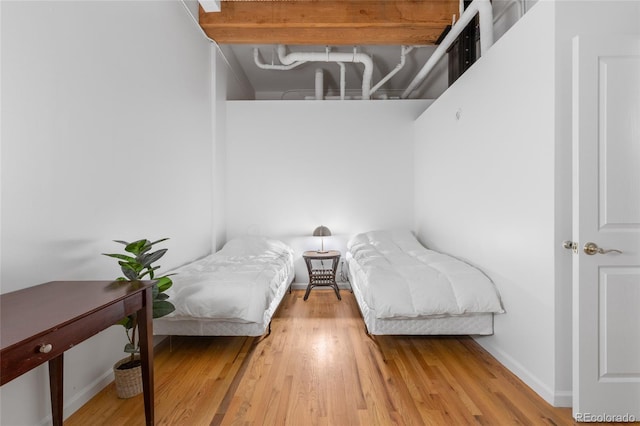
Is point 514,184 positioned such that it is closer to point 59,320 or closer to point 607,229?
point 607,229

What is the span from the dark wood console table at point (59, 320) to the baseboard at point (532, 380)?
208cm

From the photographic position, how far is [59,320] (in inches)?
42.9

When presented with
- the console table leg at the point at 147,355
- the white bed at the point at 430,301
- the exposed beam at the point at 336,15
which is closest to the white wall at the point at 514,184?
the white bed at the point at 430,301

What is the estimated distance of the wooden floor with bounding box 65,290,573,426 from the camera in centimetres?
171

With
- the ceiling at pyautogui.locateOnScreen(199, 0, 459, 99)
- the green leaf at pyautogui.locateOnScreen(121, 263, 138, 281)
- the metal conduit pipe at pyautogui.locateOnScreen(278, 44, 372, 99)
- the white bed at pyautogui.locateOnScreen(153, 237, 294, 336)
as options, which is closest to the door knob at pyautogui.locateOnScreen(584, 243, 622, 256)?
the white bed at pyautogui.locateOnScreen(153, 237, 294, 336)

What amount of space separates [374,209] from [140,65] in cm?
316

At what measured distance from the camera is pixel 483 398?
188 centimetres

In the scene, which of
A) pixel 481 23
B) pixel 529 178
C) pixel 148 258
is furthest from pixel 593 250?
pixel 148 258

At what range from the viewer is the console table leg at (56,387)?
154 cm

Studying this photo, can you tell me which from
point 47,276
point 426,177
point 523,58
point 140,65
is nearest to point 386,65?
point 426,177

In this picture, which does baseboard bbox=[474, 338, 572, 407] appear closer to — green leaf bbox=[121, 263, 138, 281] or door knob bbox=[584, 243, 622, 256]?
door knob bbox=[584, 243, 622, 256]

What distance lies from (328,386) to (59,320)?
57.8 inches

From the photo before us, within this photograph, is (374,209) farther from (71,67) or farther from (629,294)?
(71,67)

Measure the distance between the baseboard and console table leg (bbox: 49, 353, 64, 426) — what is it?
2505 mm
